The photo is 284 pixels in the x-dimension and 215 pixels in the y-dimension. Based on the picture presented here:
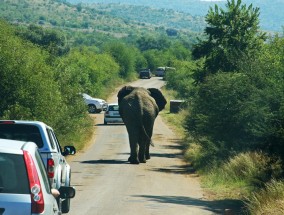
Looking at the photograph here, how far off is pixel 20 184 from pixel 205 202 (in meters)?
13.2

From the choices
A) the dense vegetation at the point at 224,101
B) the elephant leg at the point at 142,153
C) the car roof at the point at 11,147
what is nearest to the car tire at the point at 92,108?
the dense vegetation at the point at 224,101

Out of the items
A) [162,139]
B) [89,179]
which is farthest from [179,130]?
[89,179]

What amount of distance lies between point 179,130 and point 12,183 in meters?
48.1

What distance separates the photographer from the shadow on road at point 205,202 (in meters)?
21.1

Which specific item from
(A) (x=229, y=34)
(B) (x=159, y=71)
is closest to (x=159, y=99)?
(A) (x=229, y=34)

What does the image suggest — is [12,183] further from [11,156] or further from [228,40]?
[228,40]

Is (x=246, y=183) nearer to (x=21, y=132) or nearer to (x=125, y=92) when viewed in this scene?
(x=21, y=132)

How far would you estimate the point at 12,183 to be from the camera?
9.78m

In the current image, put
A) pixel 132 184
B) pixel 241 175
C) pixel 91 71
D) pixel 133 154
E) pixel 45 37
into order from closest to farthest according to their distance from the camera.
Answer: pixel 132 184 < pixel 241 175 < pixel 133 154 < pixel 91 71 < pixel 45 37

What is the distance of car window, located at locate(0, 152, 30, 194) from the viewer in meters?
9.73

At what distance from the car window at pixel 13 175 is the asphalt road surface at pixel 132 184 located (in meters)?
9.21

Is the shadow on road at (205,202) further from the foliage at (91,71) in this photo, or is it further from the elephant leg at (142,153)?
the foliage at (91,71)

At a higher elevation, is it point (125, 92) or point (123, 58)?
point (125, 92)

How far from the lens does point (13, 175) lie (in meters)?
9.84
